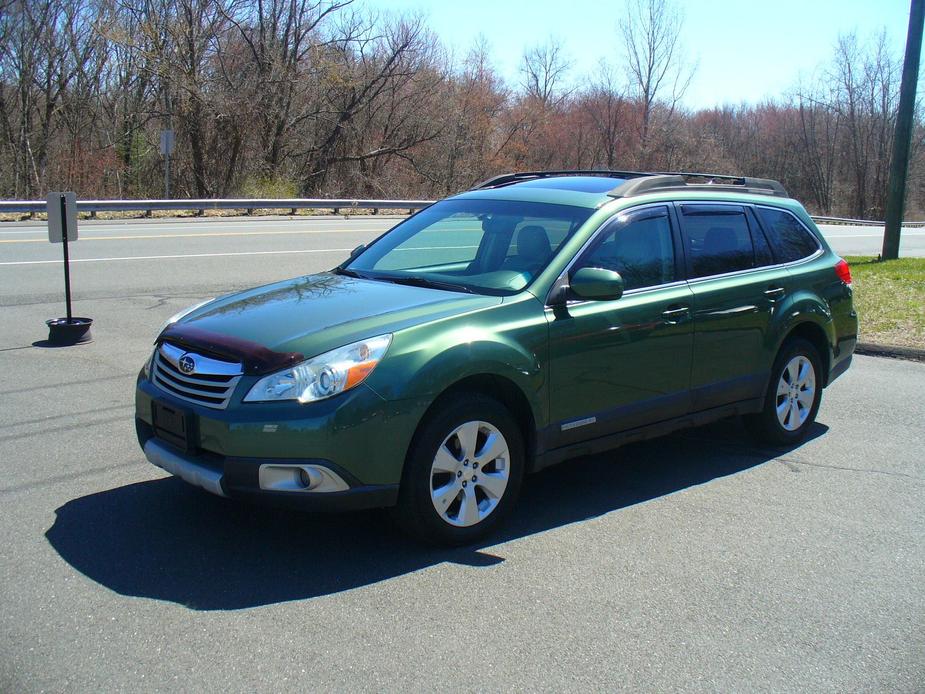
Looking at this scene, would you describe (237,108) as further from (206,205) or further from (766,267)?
(766,267)

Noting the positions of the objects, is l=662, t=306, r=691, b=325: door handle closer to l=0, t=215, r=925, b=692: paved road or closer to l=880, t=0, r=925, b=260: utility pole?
l=0, t=215, r=925, b=692: paved road

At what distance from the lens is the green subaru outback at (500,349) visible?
4059mm

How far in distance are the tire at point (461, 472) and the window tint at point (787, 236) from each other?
2830mm

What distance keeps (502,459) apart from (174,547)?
1643 millimetres

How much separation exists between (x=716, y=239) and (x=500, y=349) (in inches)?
84.8

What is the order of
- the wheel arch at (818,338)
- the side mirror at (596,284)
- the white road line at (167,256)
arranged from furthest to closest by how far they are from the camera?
the white road line at (167,256)
the wheel arch at (818,338)
the side mirror at (596,284)

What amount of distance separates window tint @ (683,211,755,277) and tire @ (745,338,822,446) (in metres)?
0.73

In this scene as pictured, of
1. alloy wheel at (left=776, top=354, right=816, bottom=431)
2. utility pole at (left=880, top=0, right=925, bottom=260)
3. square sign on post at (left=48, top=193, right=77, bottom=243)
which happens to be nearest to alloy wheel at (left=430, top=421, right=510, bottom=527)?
alloy wheel at (left=776, top=354, right=816, bottom=431)

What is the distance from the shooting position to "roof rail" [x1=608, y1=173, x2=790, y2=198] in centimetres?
551

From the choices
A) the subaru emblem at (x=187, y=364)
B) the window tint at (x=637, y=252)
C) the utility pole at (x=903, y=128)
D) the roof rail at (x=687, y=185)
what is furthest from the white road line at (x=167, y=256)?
the window tint at (x=637, y=252)

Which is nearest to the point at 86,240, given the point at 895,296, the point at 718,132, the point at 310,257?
the point at 310,257

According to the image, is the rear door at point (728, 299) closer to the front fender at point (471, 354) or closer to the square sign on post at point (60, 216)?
the front fender at point (471, 354)

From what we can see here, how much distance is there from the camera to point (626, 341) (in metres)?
5.11

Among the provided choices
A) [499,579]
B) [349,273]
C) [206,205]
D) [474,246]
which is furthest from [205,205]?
[499,579]
